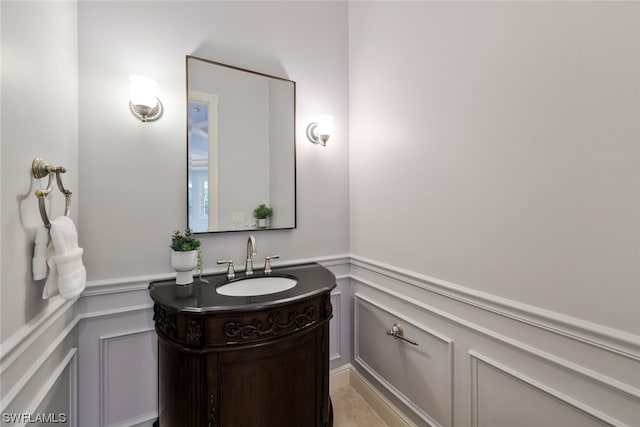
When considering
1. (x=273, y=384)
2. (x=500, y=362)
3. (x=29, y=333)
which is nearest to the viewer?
(x=29, y=333)

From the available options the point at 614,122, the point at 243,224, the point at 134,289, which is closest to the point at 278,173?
the point at 243,224

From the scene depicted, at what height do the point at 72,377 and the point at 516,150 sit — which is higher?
the point at 516,150

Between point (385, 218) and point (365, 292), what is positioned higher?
point (385, 218)

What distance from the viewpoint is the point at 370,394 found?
1.80m

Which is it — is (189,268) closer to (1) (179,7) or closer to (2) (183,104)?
(2) (183,104)

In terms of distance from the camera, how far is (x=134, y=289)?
140 cm

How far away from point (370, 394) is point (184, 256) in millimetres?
1482

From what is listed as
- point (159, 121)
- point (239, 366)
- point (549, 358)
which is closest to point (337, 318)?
point (239, 366)

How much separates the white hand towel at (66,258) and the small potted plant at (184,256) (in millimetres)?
413

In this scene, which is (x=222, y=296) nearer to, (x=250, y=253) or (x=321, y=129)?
(x=250, y=253)

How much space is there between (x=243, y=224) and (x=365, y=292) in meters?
0.94

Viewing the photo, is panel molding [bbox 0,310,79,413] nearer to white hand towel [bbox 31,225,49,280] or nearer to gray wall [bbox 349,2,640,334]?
white hand towel [bbox 31,225,49,280]

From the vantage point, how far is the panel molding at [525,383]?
0.84m

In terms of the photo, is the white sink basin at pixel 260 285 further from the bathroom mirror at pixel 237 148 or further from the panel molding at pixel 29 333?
the panel molding at pixel 29 333
